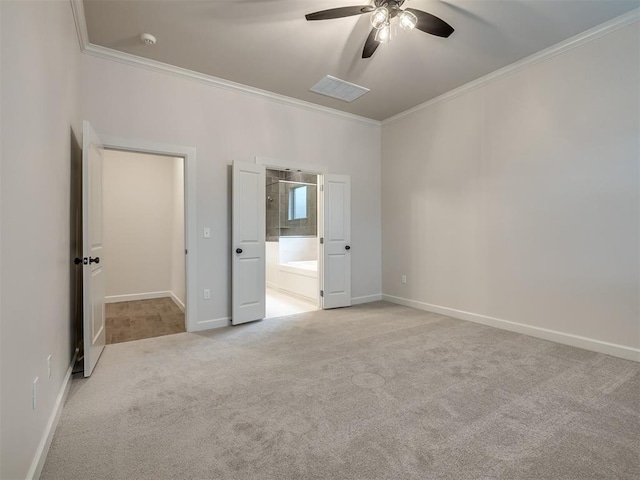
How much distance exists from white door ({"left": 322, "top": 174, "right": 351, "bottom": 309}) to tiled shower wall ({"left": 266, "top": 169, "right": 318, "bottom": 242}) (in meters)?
2.28

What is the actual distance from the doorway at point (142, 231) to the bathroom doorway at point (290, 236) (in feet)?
5.72

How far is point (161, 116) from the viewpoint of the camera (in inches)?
135

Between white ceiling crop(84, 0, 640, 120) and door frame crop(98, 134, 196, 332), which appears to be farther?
door frame crop(98, 134, 196, 332)

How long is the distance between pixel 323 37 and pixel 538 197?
266 cm

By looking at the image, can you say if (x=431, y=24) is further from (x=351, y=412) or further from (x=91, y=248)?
(x=91, y=248)

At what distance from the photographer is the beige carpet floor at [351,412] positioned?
1.50m

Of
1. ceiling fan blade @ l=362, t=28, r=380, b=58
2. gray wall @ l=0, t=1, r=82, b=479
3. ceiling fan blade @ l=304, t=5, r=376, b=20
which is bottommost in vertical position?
gray wall @ l=0, t=1, r=82, b=479

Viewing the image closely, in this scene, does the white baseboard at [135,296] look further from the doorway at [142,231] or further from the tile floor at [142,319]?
the tile floor at [142,319]

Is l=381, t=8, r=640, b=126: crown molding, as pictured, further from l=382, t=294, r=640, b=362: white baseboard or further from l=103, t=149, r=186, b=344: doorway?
l=103, t=149, r=186, b=344: doorway

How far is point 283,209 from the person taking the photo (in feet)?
23.4

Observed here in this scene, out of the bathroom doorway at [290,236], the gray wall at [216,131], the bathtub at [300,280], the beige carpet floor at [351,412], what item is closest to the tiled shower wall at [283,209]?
the bathroom doorway at [290,236]

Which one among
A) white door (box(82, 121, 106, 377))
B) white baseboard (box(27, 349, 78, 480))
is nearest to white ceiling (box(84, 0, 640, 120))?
white door (box(82, 121, 106, 377))

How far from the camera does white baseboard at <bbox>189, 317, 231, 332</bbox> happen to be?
11.8 feet

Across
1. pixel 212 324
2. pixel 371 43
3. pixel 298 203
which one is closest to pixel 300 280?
pixel 212 324
